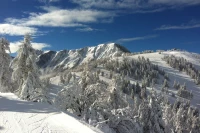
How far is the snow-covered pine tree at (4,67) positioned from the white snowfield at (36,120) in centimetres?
1960

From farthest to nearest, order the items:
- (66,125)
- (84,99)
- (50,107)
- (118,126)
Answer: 1. (84,99)
2. (118,126)
3. (50,107)
4. (66,125)

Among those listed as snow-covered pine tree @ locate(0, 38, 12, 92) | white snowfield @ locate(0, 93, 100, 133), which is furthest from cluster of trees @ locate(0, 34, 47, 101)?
white snowfield @ locate(0, 93, 100, 133)

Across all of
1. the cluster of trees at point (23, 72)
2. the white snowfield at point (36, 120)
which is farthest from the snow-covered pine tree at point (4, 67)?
the white snowfield at point (36, 120)

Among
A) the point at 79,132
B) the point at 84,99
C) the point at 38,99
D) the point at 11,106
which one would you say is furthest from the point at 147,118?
the point at 79,132

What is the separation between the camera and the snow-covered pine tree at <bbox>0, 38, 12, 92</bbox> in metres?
37.4

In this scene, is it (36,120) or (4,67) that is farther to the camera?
(4,67)

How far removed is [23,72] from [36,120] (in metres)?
18.9

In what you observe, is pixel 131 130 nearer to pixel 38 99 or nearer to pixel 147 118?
pixel 38 99

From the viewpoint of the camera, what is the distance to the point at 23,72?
108 feet

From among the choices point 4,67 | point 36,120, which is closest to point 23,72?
point 4,67

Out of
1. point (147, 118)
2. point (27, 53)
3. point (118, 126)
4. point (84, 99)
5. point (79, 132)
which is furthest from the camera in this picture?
point (147, 118)

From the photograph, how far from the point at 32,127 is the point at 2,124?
202cm

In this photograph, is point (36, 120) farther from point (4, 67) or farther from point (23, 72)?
point (4, 67)

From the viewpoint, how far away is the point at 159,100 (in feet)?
128
